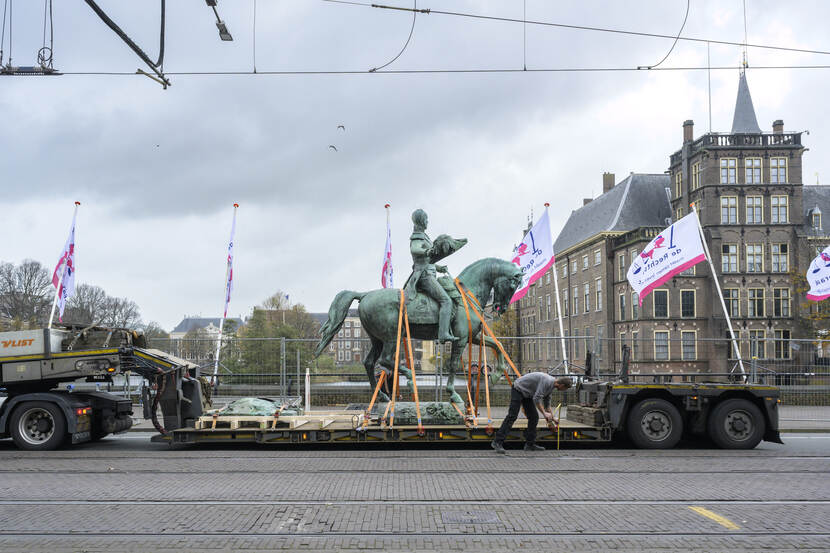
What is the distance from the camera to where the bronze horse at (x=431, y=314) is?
13.9 meters

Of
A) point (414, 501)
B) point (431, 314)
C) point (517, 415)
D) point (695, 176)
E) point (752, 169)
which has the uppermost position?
point (752, 169)

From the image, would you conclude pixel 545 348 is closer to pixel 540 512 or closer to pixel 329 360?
pixel 329 360

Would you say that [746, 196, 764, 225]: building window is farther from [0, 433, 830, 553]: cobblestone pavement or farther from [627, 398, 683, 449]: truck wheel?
[627, 398, 683, 449]: truck wheel

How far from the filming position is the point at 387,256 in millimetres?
26328

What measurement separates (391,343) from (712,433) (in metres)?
6.06

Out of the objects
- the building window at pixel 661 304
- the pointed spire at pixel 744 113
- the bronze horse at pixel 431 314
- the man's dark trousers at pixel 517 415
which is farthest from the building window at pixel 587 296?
the man's dark trousers at pixel 517 415

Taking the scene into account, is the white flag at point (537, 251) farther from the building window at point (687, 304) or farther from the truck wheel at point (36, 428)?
the building window at point (687, 304)

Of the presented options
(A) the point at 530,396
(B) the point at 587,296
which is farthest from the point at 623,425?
(B) the point at 587,296

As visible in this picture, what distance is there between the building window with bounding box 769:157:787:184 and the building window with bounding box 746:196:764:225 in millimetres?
1727

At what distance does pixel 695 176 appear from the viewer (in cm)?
5562

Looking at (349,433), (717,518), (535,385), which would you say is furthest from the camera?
(349,433)

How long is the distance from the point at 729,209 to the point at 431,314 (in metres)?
47.2

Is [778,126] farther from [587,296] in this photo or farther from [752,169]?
[587,296]

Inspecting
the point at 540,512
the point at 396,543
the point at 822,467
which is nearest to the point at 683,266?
the point at 822,467
